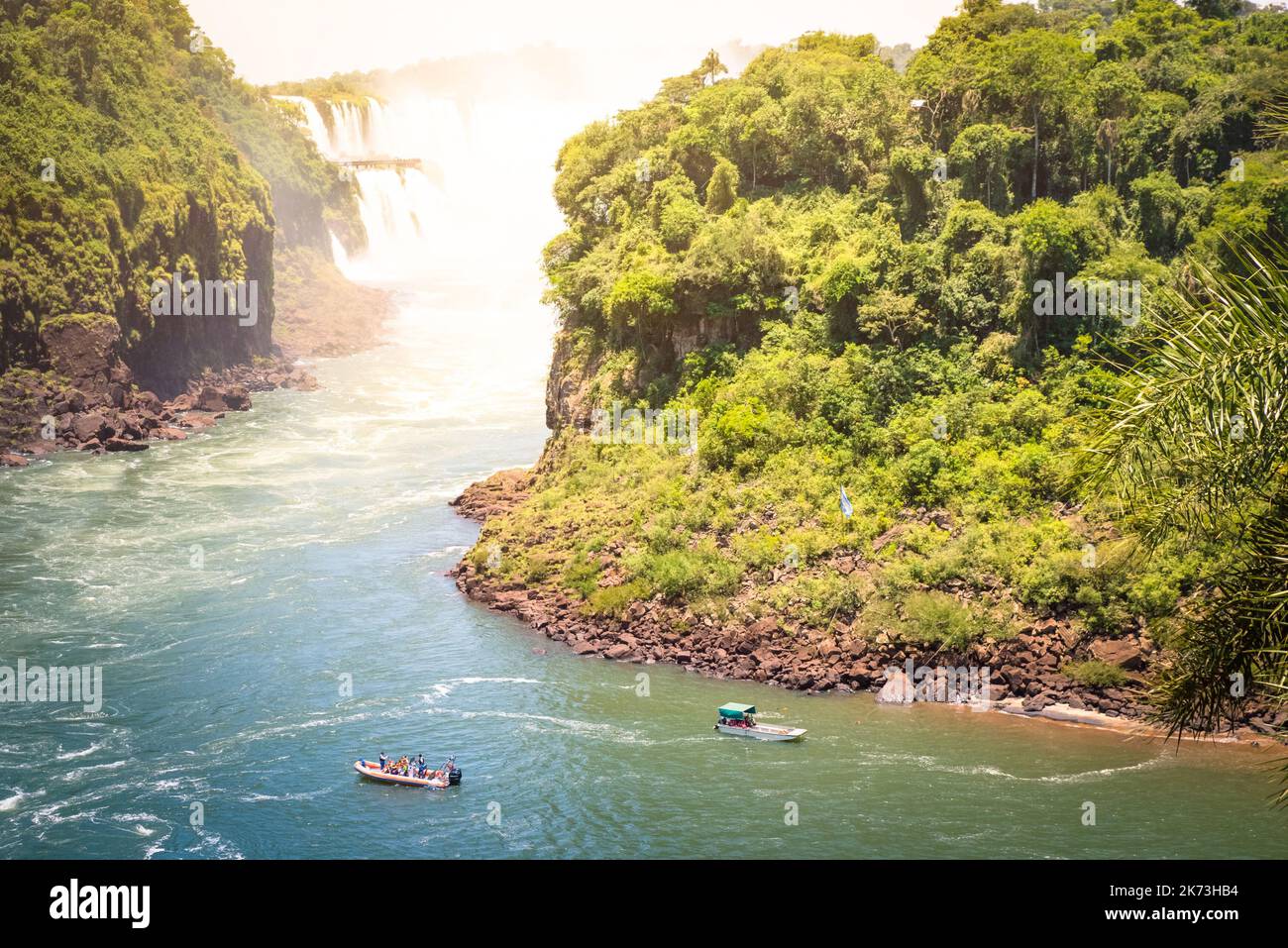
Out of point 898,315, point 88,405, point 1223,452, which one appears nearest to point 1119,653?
point 898,315

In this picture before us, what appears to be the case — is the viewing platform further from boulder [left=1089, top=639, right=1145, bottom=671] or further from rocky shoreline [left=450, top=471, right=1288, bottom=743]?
boulder [left=1089, top=639, right=1145, bottom=671]

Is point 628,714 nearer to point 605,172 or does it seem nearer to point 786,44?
point 605,172

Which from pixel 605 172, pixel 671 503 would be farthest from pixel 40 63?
pixel 671 503

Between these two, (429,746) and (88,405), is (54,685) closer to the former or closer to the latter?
(429,746)

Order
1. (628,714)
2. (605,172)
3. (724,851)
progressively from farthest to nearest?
(605,172) → (628,714) → (724,851)

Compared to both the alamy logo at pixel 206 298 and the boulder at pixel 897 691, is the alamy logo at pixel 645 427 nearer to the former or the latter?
the boulder at pixel 897 691

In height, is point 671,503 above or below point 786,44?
below

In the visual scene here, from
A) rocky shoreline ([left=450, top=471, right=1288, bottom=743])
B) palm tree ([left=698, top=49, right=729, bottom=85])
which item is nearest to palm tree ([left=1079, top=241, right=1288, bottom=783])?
rocky shoreline ([left=450, top=471, right=1288, bottom=743])
